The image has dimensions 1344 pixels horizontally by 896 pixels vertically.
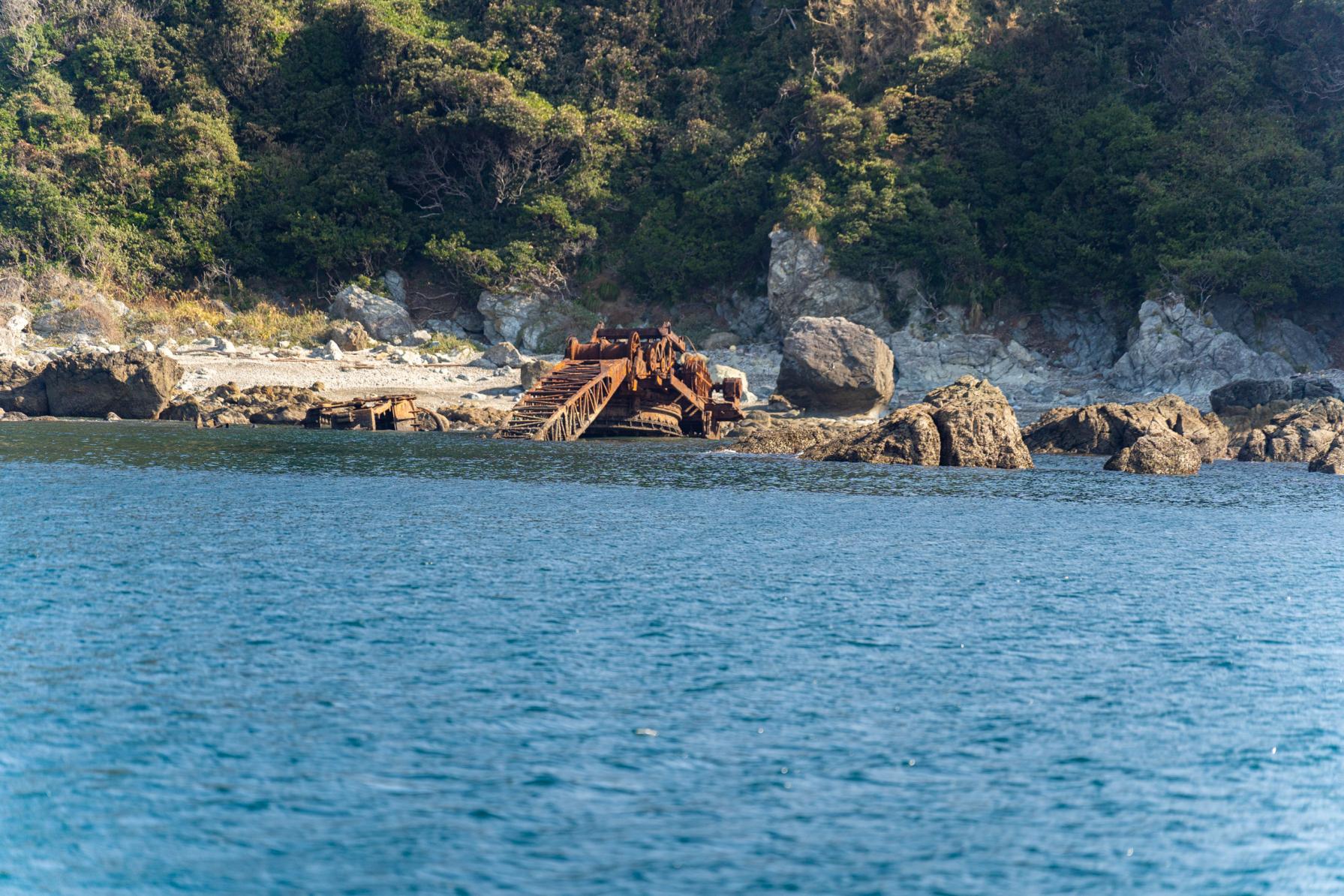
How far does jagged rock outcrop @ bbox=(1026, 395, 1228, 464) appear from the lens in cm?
3356

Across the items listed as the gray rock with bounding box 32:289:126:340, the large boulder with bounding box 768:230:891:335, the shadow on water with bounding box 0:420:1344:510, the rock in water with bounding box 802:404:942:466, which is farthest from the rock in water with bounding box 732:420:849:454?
the gray rock with bounding box 32:289:126:340

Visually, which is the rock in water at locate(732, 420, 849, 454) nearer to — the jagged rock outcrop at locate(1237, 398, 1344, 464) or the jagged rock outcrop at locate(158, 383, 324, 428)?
the jagged rock outcrop at locate(1237, 398, 1344, 464)

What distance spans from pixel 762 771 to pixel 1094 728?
3.13 m

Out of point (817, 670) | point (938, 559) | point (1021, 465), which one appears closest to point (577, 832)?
point (817, 670)

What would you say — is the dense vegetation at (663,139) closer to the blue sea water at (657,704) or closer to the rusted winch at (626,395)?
the rusted winch at (626,395)

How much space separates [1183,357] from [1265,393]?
6.08 meters

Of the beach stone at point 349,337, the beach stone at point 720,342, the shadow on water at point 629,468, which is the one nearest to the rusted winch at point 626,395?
the shadow on water at point 629,468

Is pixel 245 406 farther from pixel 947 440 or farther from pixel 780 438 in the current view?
pixel 947 440

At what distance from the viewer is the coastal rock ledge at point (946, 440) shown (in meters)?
30.0

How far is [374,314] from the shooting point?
5297 cm

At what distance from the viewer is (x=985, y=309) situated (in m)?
53.2

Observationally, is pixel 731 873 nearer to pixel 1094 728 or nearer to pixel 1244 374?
pixel 1094 728

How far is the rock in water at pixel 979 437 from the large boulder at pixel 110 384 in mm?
26963

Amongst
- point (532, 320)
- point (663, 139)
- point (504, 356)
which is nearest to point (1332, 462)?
point (504, 356)
